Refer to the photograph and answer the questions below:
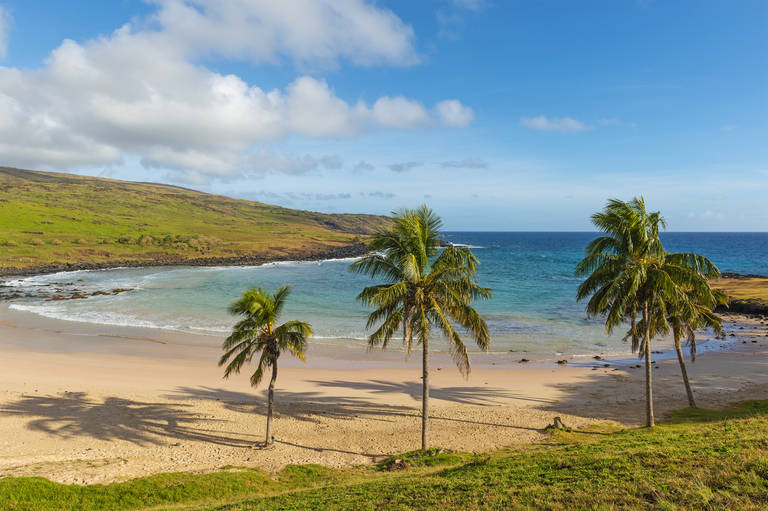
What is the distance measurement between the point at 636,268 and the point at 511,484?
10.5 m

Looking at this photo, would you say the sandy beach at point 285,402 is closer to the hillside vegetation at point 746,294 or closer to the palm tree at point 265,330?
the palm tree at point 265,330

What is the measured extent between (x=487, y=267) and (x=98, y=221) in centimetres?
13602

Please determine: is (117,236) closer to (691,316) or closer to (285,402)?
(285,402)

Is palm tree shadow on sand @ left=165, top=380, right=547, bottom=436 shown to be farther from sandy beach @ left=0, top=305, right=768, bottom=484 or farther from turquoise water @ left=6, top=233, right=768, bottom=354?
turquoise water @ left=6, top=233, right=768, bottom=354

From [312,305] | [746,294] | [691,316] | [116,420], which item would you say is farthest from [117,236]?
[746,294]

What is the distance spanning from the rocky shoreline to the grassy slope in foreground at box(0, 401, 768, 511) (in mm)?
56315

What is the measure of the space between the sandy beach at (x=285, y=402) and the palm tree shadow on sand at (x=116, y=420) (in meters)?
0.09

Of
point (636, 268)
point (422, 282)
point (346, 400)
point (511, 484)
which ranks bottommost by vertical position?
point (346, 400)

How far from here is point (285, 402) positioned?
23203mm

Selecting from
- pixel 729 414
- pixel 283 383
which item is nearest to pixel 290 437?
pixel 283 383

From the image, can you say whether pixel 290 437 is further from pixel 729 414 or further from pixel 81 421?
pixel 729 414

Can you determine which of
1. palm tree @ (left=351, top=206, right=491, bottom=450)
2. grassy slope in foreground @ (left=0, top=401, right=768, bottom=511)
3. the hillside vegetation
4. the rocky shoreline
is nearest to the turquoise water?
the rocky shoreline

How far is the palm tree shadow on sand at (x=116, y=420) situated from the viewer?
18094 millimetres

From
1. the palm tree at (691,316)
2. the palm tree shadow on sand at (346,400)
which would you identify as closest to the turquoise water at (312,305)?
the palm tree shadow on sand at (346,400)
